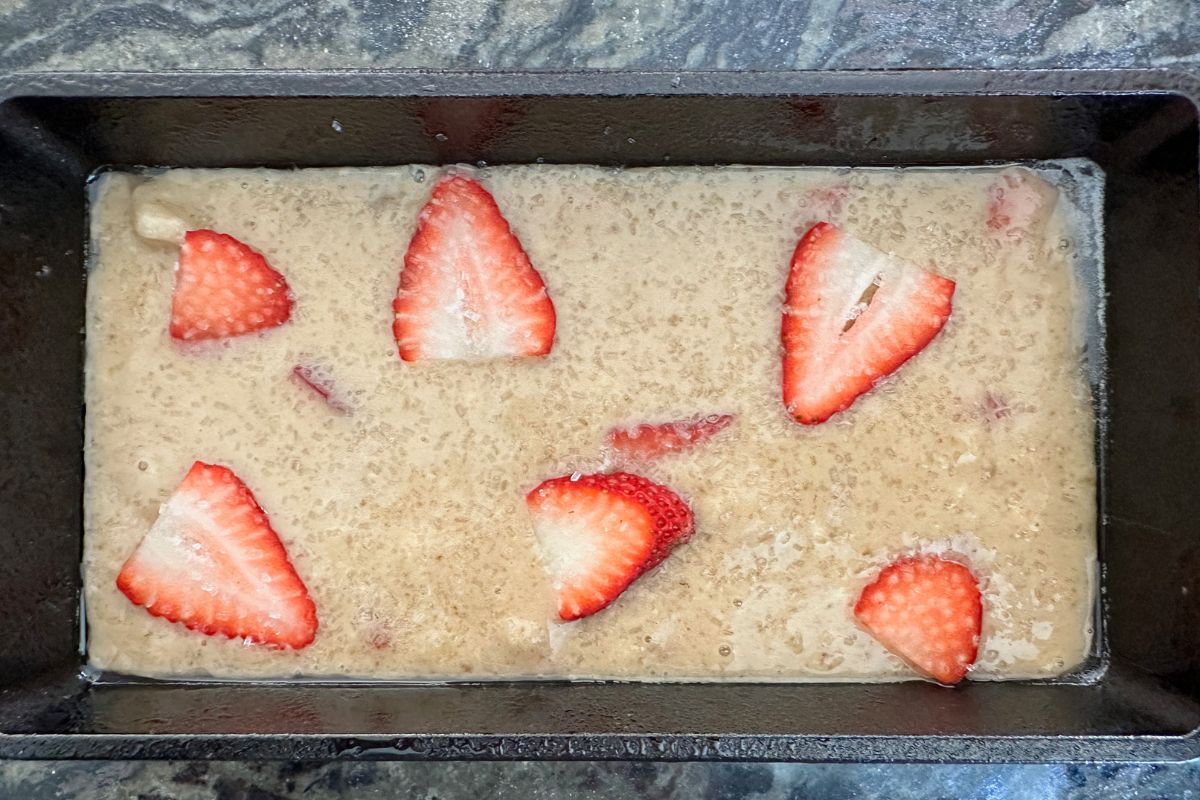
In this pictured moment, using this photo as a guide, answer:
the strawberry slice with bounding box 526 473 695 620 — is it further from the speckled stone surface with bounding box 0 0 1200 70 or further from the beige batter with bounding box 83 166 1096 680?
the speckled stone surface with bounding box 0 0 1200 70

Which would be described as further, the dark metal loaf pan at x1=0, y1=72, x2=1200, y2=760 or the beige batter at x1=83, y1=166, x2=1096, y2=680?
the beige batter at x1=83, y1=166, x2=1096, y2=680

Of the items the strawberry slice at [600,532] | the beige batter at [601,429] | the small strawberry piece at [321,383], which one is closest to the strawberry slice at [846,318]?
the beige batter at [601,429]

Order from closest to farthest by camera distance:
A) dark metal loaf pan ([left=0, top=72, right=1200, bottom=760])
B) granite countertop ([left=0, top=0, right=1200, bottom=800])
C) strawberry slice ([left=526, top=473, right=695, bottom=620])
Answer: dark metal loaf pan ([left=0, top=72, right=1200, bottom=760]) → strawberry slice ([left=526, top=473, right=695, bottom=620]) → granite countertop ([left=0, top=0, right=1200, bottom=800])

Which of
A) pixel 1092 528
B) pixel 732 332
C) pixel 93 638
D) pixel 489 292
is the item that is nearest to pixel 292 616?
pixel 93 638

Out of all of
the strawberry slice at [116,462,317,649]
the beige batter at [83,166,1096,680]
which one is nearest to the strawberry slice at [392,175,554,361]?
the beige batter at [83,166,1096,680]

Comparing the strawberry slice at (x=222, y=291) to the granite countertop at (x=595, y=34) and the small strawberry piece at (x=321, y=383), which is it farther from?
A: the granite countertop at (x=595, y=34)

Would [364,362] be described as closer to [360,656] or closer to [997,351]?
[360,656]

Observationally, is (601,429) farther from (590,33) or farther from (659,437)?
(590,33)
